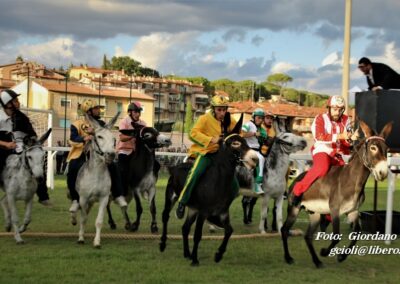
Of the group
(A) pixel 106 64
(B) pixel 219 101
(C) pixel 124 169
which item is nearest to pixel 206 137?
(B) pixel 219 101

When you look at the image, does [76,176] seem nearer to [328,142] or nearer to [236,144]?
[236,144]

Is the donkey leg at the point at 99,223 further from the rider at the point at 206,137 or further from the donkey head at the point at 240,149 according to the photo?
the donkey head at the point at 240,149

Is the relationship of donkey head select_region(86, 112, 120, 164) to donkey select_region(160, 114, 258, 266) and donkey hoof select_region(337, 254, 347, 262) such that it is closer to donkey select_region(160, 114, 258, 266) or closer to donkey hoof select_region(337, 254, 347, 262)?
donkey select_region(160, 114, 258, 266)

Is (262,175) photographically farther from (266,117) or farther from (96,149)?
(96,149)

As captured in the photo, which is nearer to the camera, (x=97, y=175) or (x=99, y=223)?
(x=99, y=223)

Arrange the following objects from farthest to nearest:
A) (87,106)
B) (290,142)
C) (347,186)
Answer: (290,142)
(87,106)
(347,186)

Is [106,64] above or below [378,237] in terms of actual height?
above

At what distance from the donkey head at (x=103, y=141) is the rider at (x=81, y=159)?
3.31ft

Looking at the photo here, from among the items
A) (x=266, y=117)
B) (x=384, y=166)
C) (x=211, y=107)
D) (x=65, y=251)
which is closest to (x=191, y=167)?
(x=211, y=107)

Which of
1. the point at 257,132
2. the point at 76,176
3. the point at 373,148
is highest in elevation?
the point at 257,132

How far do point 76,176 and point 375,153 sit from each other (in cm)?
632

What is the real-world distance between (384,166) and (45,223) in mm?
8637

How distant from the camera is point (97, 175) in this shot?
443 inches

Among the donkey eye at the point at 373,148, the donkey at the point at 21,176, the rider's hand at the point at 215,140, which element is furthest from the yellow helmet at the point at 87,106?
the donkey eye at the point at 373,148
